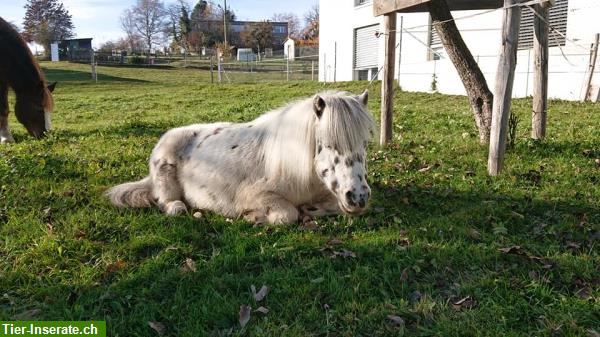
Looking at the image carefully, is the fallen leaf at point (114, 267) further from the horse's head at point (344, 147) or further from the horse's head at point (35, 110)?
the horse's head at point (35, 110)

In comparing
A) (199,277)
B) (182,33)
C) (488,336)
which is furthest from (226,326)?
(182,33)

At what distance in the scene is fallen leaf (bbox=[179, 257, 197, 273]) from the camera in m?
3.77

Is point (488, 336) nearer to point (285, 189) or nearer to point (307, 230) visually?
point (307, 230)

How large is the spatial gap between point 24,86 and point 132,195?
21.4ft

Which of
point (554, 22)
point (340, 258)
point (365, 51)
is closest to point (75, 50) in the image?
point (365, 51)

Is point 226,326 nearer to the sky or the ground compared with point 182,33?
nearer to the ground

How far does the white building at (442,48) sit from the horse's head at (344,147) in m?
3.22

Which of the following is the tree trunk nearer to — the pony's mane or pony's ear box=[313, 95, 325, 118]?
the pony's mane

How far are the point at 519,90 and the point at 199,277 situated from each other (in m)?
15.1

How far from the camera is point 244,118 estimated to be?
11.9 m

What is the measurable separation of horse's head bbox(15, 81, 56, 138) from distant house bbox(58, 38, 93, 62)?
159ft

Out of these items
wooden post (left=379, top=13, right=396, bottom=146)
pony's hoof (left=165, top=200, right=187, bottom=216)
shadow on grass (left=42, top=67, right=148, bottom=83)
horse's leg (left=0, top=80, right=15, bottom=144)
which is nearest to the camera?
pony's hoof (left=165, top=200, right=187, bottom=216)

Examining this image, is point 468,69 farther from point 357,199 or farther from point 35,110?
point 35,110

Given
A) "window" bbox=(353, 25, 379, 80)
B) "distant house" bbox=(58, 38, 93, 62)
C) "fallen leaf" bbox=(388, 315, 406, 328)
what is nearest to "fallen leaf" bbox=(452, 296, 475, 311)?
"fallen leaf" bbox=(388, 315, 406, 328)
